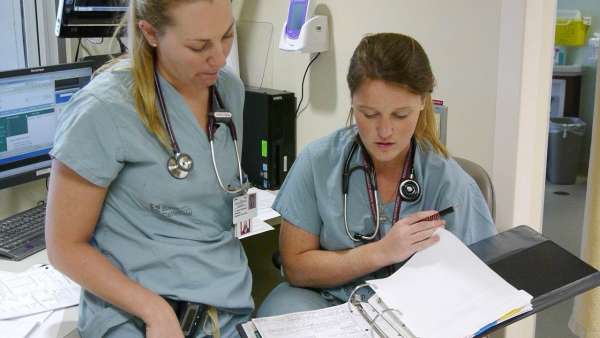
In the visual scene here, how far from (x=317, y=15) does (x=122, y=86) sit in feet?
3.49

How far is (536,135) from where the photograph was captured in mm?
1688

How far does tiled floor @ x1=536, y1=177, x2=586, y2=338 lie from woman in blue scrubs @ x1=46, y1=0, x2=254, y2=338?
1.71 meters

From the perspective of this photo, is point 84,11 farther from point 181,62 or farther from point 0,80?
point 181,62

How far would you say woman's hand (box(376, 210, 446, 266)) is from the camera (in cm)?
125

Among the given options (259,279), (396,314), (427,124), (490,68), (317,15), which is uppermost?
(317,15)

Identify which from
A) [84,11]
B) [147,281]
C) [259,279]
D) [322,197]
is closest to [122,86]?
[147,281]

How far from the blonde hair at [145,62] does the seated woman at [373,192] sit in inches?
15.5

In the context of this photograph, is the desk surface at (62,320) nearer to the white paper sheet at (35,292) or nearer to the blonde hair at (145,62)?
the white paper sheet at (35,292)

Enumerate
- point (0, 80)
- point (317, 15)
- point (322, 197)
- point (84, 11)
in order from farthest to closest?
point (317, 15), point (84, 11), point (0, 80), point (322, 197)

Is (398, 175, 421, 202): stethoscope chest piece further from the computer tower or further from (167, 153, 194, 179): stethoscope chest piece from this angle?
the computer tower

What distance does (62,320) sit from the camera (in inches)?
50.3

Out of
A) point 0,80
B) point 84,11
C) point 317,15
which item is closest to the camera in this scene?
point 0,80

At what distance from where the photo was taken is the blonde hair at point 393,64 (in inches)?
49.5

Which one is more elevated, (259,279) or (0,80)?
(0,80)
